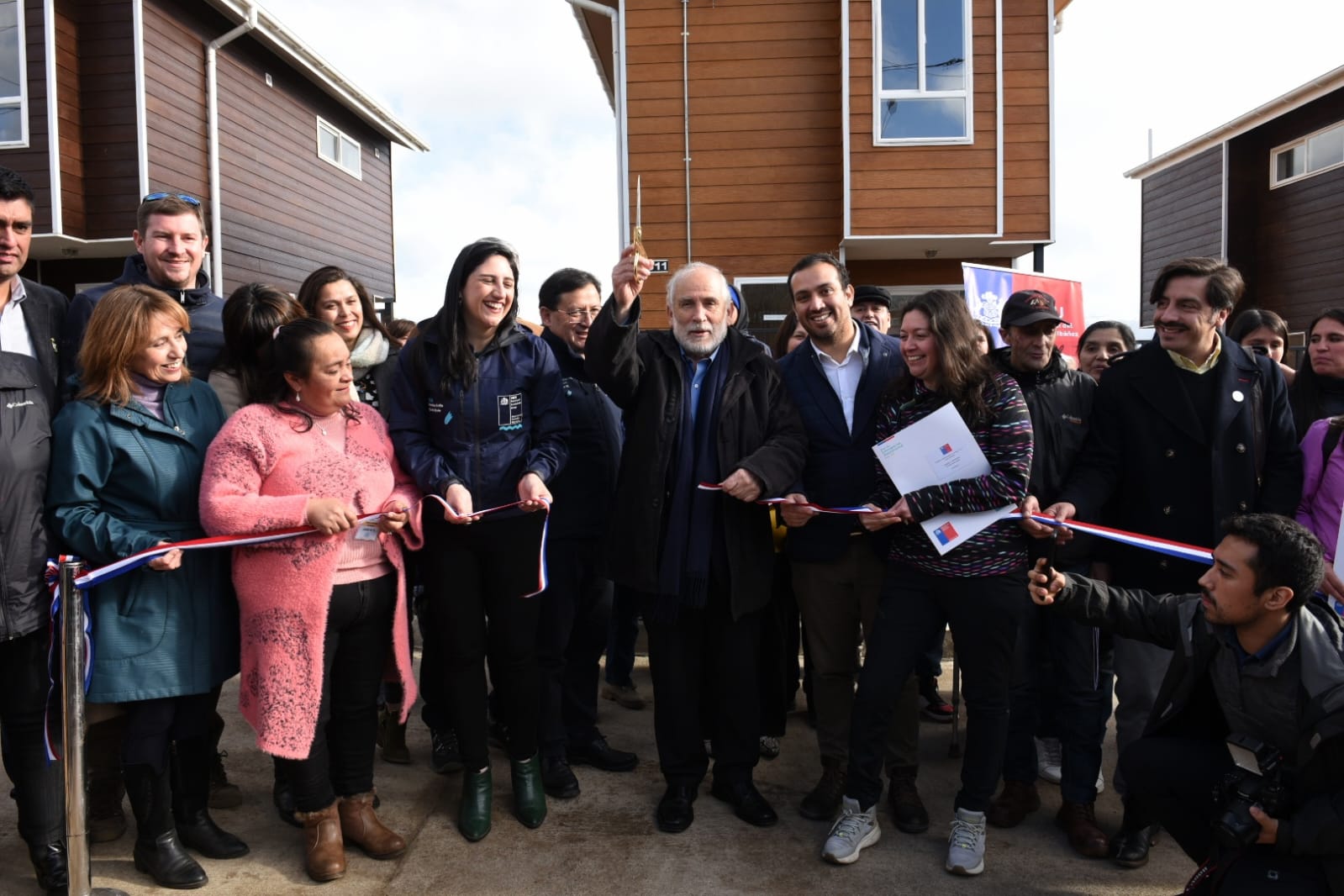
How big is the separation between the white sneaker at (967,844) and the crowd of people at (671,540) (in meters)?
0.01

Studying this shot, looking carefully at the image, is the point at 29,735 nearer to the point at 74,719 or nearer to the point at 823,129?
the point at 74,719

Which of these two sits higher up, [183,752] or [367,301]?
[367,301]

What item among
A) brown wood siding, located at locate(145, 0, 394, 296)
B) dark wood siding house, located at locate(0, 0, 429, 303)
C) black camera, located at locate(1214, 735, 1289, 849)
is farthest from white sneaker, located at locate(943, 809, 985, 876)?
brown wood siding, located at locate(145, 0, 394, 296)

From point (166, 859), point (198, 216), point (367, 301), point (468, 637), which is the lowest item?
point (166, 859)

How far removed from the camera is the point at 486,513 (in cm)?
329

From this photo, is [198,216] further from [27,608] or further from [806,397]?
[806,397]

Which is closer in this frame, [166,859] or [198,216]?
[166,859]

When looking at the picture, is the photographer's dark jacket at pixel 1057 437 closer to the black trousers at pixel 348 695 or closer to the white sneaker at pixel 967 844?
the white sneaker at pixel 967 844

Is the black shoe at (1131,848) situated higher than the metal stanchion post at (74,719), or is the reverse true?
the metal stanchion post at (74,719)

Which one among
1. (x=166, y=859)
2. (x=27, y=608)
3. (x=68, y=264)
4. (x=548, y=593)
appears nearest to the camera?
(x=27, y=608)

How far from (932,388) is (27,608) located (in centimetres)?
309

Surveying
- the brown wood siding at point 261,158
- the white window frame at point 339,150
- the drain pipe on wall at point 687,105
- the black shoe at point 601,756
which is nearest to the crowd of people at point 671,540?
the black shoe at point 601,756

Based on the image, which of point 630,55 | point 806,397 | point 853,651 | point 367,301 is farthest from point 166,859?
point 630,55

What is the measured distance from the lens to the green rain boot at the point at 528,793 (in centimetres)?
346
